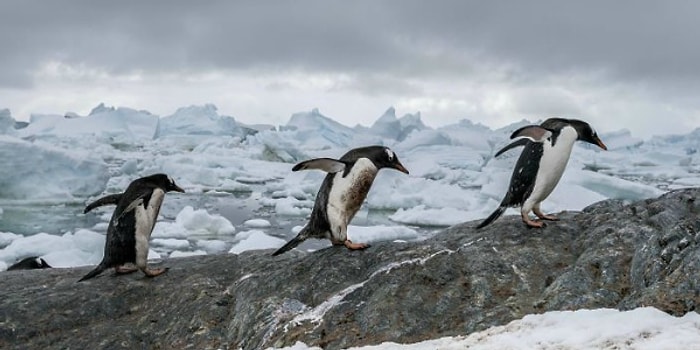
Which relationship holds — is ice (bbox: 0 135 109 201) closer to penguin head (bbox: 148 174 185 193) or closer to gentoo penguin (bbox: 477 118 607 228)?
penguin head (bbox: 148 174 185 193)

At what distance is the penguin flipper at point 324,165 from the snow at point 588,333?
2189 millimetres

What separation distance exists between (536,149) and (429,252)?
5.21ft

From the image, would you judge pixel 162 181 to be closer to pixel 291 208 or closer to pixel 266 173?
pixel 291 208

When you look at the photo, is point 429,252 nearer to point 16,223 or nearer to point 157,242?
point 157,242

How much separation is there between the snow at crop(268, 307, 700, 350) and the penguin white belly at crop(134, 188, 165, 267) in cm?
363

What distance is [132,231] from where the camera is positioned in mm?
6785

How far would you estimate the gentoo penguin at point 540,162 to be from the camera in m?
5.94

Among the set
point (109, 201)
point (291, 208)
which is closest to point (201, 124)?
point (291, 208)

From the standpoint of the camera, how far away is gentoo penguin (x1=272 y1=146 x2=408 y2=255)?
6.00m

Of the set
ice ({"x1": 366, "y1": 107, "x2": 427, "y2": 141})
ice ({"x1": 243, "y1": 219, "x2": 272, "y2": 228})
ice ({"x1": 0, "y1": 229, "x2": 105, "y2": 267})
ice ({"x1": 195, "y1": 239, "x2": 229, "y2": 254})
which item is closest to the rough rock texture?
ice ({"x1": 0, "y1": 229, "x2": 105, "y2": 267})

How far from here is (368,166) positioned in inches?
239

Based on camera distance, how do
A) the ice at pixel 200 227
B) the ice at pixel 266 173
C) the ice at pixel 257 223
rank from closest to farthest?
1. the ice at pixel 200 227
2. the ice at pixel 266 173
3. the ice at pixel 257 223

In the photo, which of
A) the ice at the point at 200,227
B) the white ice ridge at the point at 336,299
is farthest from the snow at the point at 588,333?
the ice at the point at 200,227

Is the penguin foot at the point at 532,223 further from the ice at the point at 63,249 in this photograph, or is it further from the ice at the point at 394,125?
the ice at the point at 394,125
